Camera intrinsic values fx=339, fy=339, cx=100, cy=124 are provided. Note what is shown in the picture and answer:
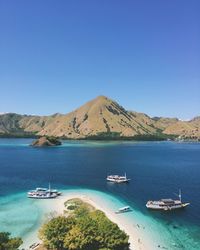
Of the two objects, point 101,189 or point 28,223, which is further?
point 101,189

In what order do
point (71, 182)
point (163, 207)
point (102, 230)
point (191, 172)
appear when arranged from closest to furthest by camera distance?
point (102, 230), point (163, 207), point (71, 182), point (191, 172)

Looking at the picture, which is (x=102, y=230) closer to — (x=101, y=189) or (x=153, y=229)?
(x=153, y=229)

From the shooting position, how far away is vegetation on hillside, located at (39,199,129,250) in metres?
63.9

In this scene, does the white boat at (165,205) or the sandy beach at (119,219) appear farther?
the white boat at (165,205)

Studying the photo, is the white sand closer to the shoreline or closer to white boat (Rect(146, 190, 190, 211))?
the shoreline

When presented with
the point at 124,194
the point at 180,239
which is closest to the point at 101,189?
the point at 124,194

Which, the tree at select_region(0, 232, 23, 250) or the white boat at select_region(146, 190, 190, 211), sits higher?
the tree at select_region(0, 232, 23, 250)

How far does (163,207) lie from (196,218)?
1191 centimetres

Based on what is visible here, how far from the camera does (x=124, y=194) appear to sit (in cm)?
13312

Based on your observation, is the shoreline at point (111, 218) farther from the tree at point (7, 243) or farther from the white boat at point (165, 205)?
the tree at point (7, 243)

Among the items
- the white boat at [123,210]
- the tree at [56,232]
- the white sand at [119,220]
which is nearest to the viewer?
the tree at [56,232]

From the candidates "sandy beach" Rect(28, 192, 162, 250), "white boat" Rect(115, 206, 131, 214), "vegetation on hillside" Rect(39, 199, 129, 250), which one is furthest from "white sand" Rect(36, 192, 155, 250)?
"vegetation on hillside" Rect(39, 199, 129, 250)

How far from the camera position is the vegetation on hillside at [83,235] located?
2517 inches

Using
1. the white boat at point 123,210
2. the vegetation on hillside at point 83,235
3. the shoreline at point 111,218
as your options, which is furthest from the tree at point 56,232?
the white boat at point 123,210
